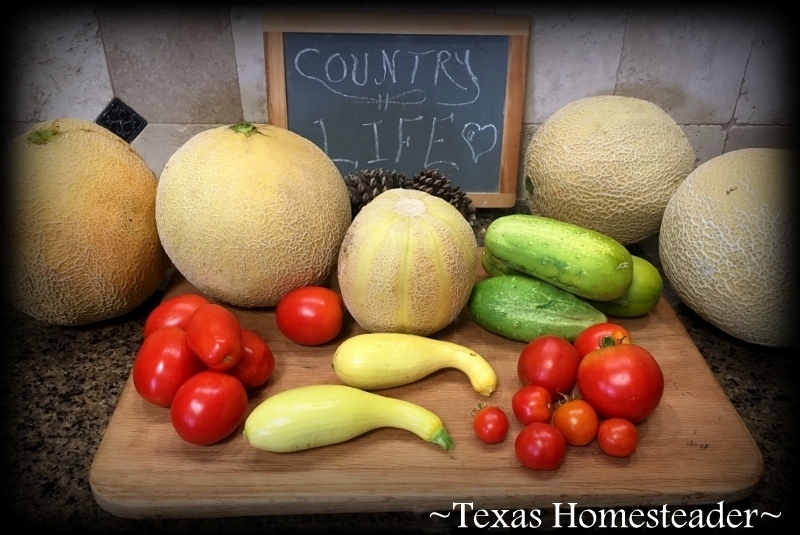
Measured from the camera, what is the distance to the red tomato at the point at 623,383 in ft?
3.02

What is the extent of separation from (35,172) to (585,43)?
1263 millimetres

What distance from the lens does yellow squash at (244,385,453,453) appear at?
891 mm

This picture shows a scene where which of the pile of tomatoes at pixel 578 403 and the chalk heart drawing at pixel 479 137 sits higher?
the chalk heart drawing at pixel 479 137

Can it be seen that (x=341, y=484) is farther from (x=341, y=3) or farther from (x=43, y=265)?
(x=341, y=3)

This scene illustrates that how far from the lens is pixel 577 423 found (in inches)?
36.1

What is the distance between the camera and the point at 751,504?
928 millimetres

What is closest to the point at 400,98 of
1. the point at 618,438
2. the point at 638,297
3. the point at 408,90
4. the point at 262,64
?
the point at 408,90

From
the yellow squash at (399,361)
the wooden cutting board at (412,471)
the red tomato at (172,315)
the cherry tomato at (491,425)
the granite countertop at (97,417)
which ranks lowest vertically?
the granite countertop at (97,417)

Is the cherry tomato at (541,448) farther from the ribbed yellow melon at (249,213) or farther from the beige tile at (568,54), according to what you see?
the beige tile at (568,54)

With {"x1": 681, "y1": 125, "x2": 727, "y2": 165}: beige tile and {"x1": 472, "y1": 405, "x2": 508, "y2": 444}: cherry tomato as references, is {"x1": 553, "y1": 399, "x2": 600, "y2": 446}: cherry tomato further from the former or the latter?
{"x1": 681, "y1": 125, "x2": 727, "y2": 165}: beige tile

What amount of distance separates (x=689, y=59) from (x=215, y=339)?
134cm

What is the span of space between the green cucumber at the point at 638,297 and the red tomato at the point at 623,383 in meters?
0.23

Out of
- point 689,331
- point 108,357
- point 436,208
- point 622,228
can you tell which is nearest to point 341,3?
point 436,208

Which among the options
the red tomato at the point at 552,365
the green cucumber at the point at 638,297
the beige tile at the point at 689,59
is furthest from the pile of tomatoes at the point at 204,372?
the beige tile at the point at 689,59
